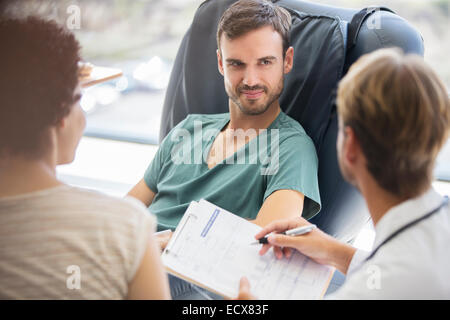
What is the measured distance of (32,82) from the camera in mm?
671

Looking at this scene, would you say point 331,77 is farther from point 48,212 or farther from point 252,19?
point 48,212

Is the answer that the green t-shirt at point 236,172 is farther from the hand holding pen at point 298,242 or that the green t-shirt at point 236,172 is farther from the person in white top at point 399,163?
the person in white top at point 399,163

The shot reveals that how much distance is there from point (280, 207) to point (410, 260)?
446mm

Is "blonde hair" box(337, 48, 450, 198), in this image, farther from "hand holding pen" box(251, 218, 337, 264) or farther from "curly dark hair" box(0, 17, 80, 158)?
"curly dark hair" box(0, 17, 80, 158)

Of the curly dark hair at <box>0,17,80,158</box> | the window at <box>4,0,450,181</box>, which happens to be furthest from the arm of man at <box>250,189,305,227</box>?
the window at <box>4,0,450,181</box>

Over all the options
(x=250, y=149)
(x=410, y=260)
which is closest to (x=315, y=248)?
(x=410, y=260)

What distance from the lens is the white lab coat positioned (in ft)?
2.22

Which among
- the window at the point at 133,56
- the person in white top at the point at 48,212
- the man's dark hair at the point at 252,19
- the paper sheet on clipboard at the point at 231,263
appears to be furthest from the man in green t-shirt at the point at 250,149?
the window at the point at 133,56

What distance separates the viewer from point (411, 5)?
1824mm

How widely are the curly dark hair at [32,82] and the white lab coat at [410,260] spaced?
1.70 ft

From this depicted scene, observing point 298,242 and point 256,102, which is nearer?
point 298,242

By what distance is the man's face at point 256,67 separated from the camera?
126cm

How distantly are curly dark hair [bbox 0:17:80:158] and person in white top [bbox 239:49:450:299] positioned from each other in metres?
0.42
